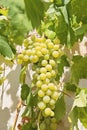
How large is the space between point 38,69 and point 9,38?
0.34 feet

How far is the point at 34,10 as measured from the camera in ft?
2.19

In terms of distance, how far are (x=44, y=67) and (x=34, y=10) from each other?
4.7 inches

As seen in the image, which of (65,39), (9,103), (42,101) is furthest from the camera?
(9,103)

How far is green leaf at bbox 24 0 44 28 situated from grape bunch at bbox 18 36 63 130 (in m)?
0.06

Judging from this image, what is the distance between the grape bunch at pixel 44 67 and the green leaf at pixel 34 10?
55 millimetres

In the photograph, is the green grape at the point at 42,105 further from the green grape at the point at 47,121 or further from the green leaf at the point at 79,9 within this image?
the green leaf at the point at 79,9

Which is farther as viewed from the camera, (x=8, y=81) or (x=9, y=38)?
(x=8, y=81)

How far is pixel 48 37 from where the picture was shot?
2.51 ft

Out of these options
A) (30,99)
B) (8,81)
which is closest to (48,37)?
(30,99)

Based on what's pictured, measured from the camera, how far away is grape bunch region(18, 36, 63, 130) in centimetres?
66

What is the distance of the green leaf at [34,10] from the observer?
2.17 feet

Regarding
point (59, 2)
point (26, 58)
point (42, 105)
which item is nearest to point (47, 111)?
point (42, 105)

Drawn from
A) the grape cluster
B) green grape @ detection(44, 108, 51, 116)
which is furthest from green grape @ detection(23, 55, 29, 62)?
green grape @ detection(44, 108, 51, 116)

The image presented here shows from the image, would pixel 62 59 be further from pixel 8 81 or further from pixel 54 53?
pixel 8 81
